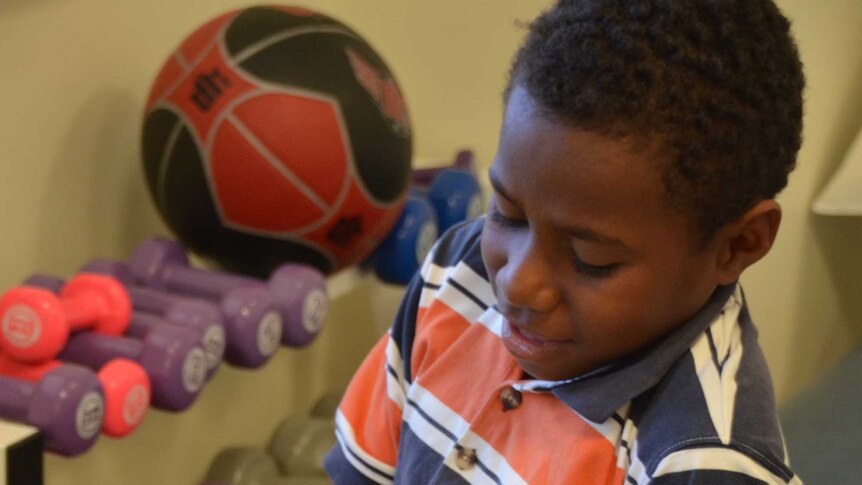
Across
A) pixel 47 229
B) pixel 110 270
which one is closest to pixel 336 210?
pixel 110 270

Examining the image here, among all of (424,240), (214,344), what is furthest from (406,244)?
(214,344)

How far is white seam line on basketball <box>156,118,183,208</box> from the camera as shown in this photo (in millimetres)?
1307

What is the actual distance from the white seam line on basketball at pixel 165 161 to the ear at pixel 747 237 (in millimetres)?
855

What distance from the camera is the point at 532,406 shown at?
2.34 feet

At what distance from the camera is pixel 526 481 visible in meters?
0.69

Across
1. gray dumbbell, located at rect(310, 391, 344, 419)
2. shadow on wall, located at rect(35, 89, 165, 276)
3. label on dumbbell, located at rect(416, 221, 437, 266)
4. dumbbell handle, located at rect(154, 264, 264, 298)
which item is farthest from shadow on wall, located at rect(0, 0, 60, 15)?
gray dumbbell, located at rect(310, 391, 344, 419)

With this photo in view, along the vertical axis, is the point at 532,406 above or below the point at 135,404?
above

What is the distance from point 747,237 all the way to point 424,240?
987 millimetres

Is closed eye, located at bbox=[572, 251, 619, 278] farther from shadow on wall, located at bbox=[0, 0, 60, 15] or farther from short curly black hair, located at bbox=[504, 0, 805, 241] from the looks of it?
shadow on wall, located at bbox=[0, 0, 60, 15]

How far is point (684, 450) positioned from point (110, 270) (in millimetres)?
939

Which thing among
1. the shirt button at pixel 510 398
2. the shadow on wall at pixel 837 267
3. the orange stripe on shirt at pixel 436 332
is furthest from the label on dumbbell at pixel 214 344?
the shadow on wall at pixel 837 267

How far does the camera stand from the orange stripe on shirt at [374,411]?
0.84m

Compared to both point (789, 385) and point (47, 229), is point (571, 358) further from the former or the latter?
point (789, 385)

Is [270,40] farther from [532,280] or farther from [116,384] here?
[532,280]
